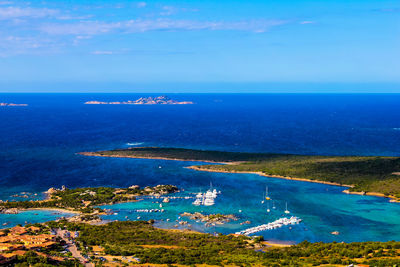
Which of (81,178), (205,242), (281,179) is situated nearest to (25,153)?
(81,178)

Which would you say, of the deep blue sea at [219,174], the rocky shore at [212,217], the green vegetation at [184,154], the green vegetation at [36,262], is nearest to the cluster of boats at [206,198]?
the deep blue sea at [219,174]

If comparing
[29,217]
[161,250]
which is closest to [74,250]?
[161,250]

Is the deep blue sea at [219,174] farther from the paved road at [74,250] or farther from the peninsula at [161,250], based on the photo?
the paved road at [74,250]

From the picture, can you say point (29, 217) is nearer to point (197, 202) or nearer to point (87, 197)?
point (87, 197)

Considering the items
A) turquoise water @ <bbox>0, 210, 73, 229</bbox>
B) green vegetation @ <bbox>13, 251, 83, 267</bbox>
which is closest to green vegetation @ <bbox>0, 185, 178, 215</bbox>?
turquoise water @ <bbox>0, 210, 73, 229</bbox>

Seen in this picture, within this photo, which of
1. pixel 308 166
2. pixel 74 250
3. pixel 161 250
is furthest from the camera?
pixel 308 166

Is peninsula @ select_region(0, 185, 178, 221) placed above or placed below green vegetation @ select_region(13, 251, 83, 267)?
below

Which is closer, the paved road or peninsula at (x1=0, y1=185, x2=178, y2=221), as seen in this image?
the paved road

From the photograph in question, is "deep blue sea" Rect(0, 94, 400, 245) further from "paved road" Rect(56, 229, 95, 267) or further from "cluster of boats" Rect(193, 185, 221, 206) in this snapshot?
"paved road" Rect(56, 229, 95, 267)
